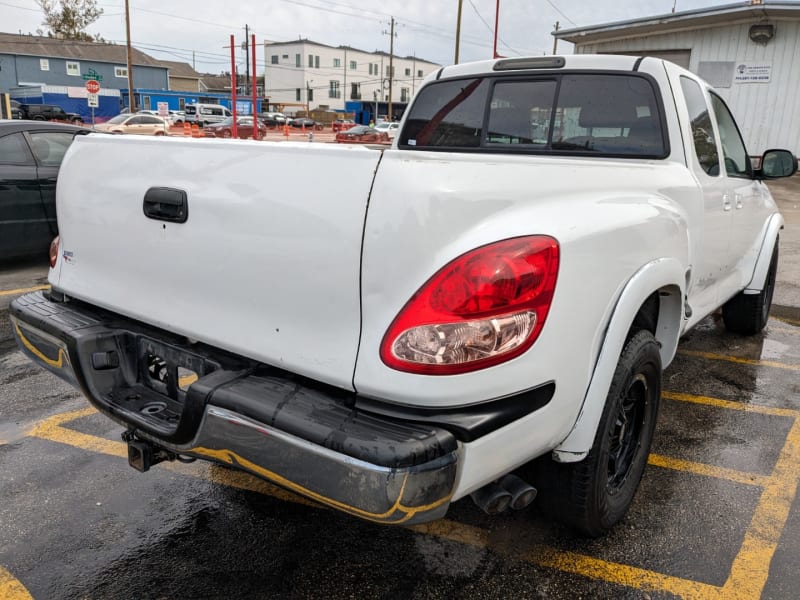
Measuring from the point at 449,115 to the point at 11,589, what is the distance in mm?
3280

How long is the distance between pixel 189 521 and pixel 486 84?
9.45ft

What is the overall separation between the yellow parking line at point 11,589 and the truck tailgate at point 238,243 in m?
1.01

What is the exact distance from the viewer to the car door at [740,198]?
156 inches

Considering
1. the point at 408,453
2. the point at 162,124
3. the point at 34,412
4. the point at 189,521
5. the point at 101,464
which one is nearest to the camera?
the point at 408,453

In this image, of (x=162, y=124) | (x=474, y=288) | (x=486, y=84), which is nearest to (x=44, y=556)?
(x=474, y=288)

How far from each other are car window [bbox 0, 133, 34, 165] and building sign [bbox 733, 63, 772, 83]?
1470 centimetres

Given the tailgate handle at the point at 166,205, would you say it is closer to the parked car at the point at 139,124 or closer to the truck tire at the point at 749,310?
the truck tire at the point at 749,310

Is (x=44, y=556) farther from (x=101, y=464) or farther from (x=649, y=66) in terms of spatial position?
(x=649, y=66)

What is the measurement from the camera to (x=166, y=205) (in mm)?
2287

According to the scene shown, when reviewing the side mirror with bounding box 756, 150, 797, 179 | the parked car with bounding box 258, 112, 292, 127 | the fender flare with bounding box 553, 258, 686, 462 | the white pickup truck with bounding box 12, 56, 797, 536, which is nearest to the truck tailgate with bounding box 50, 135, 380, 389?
the white pickup truck with bounding box 12, 56, 797, 536

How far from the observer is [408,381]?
178cm

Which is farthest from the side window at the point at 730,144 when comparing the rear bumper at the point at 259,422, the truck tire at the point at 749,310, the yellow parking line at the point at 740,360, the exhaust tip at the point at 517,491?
the rear bumper at the point at 259,422

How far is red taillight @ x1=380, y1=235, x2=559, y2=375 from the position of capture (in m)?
1.78

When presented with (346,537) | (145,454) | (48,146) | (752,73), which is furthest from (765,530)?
(752,73)
